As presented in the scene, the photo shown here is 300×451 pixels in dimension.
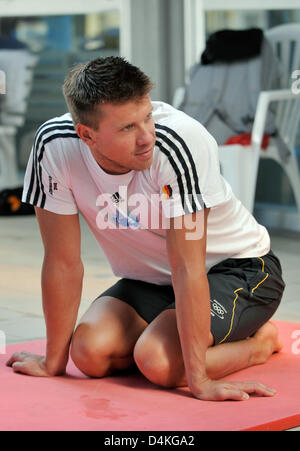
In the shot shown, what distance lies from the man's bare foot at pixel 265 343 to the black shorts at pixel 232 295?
4 centimetres

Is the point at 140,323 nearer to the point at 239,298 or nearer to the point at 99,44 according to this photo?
the point at 239,298

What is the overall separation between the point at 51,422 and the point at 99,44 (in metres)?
5.16

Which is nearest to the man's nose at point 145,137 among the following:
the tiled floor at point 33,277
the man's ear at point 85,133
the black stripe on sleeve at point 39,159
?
the man's ear at point 85,133

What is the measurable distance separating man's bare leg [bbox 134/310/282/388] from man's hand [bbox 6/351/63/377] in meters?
0.26

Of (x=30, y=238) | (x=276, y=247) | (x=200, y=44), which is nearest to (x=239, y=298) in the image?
(x=276, y=247)

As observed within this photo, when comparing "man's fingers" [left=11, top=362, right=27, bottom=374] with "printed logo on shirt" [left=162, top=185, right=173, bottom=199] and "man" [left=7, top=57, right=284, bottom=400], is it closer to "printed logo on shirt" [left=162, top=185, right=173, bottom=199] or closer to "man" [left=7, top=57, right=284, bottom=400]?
"man" [left=7, top=57, right=284, bottom=400]

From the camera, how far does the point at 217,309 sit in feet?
6.40

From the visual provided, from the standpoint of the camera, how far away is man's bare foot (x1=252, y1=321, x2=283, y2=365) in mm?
2102

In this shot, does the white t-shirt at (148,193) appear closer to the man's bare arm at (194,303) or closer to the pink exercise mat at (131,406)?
the man's bare arm at (194,303)

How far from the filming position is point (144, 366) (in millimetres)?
1886

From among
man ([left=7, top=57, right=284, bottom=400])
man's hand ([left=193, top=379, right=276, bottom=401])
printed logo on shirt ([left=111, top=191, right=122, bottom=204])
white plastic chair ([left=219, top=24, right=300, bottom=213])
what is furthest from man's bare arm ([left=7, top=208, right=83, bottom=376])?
white plastic chair ([left=219, top=24, right=300, bottom=213])

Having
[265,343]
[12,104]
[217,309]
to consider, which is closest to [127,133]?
[217,309]

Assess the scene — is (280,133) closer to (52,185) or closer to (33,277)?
(33,277)

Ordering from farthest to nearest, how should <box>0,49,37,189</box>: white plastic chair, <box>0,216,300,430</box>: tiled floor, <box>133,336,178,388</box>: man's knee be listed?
1. <box>0,49,37,189</box>: white plastic chair
2. <box>0,216,300,430</box>: tiled floor
3. <box>133,336,178,388</box>: man's knee
